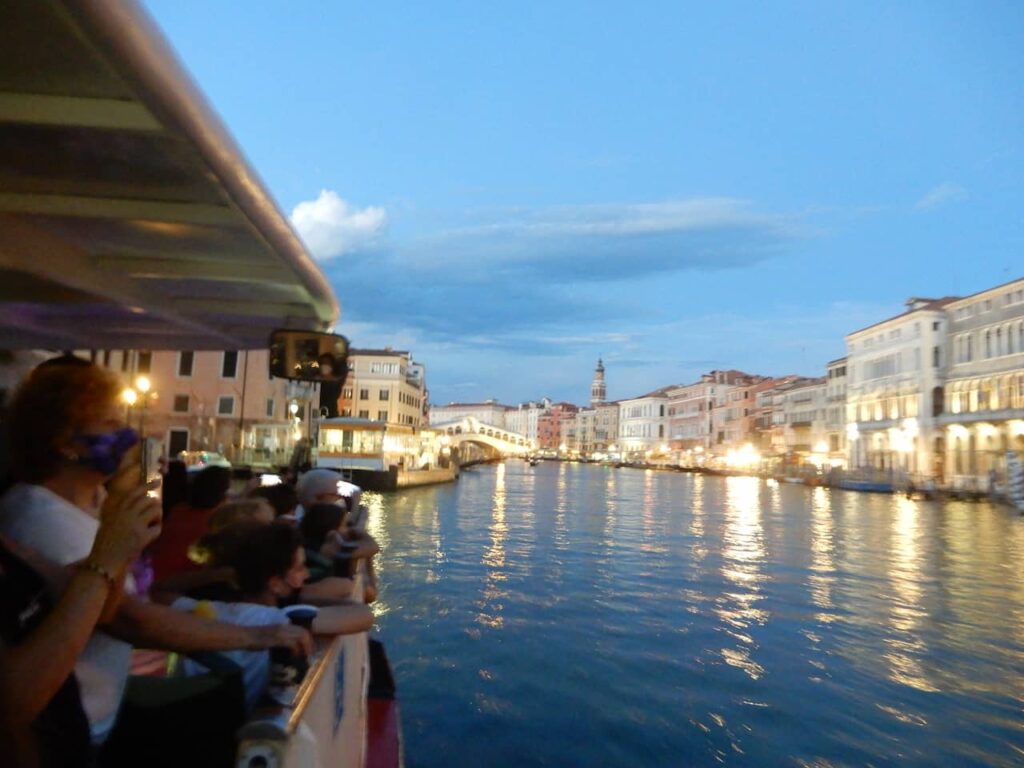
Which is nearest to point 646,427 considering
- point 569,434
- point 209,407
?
point 569,434

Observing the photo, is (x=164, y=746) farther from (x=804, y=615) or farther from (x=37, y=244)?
(x=804, y=615)

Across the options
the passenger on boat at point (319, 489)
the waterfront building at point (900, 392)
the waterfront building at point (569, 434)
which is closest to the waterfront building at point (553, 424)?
the waterfront building at point (569, 434)

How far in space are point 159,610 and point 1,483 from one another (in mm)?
640

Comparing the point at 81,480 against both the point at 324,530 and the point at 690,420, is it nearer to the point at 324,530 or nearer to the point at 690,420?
the point at 324,530

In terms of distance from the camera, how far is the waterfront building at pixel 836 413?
2243 inches

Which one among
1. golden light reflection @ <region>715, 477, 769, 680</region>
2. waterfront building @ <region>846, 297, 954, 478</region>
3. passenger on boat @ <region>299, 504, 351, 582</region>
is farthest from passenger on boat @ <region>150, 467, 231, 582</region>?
waterfront building @ <region>846, 297, 954, 478</region>

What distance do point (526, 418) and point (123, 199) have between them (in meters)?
154

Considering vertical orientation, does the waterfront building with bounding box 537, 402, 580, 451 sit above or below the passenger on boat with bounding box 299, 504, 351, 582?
above

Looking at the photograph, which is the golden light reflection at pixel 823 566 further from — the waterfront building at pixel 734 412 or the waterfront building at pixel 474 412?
the waterfront building at pixel 474 412

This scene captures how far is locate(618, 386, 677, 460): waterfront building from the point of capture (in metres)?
101

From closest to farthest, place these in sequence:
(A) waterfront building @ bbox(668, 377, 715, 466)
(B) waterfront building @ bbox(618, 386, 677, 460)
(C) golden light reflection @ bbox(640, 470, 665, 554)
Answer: (C) golden light reflection @ bbox(640, 470, 665, 554)
(A) waterfront building @ bbox(668, 377, 715, 466)
(B) waterfront building @ bbox(618, 386, 677, 460)

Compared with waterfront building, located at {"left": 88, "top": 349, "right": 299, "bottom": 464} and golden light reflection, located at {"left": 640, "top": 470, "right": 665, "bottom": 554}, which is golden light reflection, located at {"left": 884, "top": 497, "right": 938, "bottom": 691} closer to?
golden light reflection, located at {"left": 640, "top": 470, "right": 665, "bottom": 554}

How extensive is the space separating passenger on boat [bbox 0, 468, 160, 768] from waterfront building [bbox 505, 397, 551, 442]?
148 m

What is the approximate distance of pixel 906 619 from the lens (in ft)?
30.5
